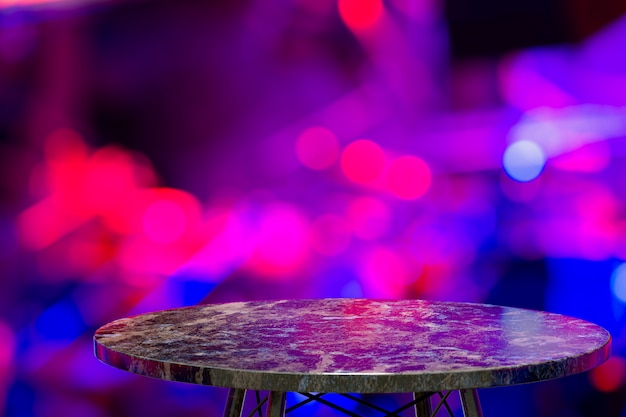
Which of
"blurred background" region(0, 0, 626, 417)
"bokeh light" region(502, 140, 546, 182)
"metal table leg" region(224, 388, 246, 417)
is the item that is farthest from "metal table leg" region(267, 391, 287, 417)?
"bokeh light" region(502, 140, 546, 182)

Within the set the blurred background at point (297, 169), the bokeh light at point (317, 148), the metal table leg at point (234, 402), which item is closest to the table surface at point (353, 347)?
the metal table leg at point (234, 402)

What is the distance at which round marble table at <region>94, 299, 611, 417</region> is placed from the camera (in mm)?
1104

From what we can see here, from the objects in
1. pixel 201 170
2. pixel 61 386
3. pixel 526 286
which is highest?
pixel 201 170

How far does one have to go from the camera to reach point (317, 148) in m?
2.96

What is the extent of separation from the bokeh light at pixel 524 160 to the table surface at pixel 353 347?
1.13 m

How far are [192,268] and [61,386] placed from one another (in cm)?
65

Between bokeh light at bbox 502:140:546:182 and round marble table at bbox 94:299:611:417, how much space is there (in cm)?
112

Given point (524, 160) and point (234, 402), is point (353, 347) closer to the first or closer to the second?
point (234, 402)

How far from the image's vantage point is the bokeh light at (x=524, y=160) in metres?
2.80

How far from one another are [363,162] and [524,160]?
55cm

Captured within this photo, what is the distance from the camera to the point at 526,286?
2.83 meters

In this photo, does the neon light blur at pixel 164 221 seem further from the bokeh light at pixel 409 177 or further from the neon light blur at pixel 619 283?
the neon light blur at pixel 619 283

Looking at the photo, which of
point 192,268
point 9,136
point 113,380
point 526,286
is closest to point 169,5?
point 9,136

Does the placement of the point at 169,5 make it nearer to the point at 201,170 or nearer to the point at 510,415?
the point at 201,170
